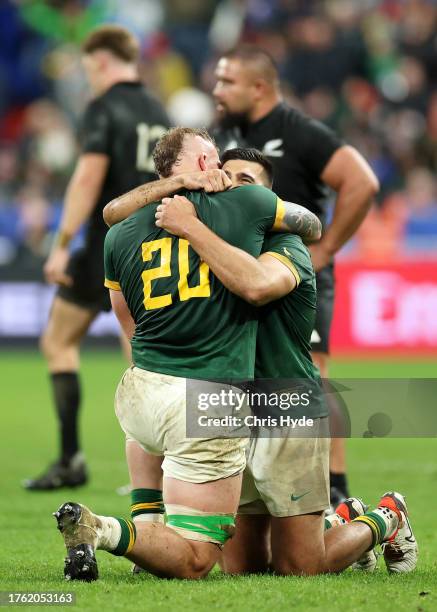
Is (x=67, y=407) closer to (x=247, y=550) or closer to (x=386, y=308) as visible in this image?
(x=247, y=550)

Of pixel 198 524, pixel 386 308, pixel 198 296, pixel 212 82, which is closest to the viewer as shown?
pixel 198 524

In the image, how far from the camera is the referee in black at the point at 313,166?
248 inches

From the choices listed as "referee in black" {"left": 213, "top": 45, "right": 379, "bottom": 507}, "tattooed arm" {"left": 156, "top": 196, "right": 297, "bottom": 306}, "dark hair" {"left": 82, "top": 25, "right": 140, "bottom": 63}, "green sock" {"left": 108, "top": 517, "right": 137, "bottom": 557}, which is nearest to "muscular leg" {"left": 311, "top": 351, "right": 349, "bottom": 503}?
"referee in black" {"left": 213, "top": 45, "right": 379, "bottom": 507}

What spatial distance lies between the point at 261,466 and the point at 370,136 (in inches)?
481

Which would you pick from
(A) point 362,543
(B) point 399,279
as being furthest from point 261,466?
(B) point 399,279

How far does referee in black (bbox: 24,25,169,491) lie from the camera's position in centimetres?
734

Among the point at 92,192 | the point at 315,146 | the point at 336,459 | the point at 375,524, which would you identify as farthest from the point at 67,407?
the point at 375,524

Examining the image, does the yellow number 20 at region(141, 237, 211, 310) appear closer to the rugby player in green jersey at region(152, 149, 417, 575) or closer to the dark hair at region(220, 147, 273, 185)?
the rugby player in green jersey at region(152, 149, 417, 575)

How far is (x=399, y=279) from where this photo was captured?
14.3 metres

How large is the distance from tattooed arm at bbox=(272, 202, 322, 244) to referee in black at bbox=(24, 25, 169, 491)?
281 cm

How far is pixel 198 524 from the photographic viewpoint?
4.32 meters

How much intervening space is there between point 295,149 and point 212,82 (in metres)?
10.9

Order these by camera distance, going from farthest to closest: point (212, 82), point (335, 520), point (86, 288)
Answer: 1. point (212, 82)
2. point (86, 288)
3. point (335, 520)

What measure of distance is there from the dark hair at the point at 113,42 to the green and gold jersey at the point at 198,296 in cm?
319
